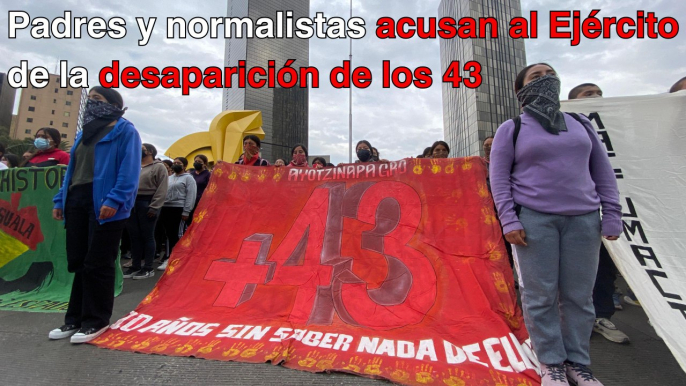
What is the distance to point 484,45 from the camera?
145 feet

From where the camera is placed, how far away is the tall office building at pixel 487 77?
43.4 meters

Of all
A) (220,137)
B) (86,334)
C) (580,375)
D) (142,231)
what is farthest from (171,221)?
(220,137)

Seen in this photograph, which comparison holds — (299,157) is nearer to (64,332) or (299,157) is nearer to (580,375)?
(64,332)

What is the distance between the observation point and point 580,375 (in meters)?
1.54

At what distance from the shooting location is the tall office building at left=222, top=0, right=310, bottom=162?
56125 millimetres

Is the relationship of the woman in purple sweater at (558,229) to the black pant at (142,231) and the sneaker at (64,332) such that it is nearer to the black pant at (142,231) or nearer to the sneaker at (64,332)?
the sneaker at (64,332)

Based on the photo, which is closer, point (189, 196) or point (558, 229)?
point (558, 229)

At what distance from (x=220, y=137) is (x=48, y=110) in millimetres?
63057

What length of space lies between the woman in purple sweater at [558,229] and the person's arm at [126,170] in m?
2.61

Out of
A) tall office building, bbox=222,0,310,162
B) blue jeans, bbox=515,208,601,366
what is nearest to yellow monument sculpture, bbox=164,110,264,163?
blue jeans, bbox=515,208,601,366

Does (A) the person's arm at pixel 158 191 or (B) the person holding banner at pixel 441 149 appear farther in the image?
(B) the person holding banner at pixel 441 149

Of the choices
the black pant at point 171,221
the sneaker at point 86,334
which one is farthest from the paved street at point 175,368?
the black pant at point 171,221

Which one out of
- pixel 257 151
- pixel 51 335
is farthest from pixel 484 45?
pixel 51 335

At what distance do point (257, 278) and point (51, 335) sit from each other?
1.48 metres
